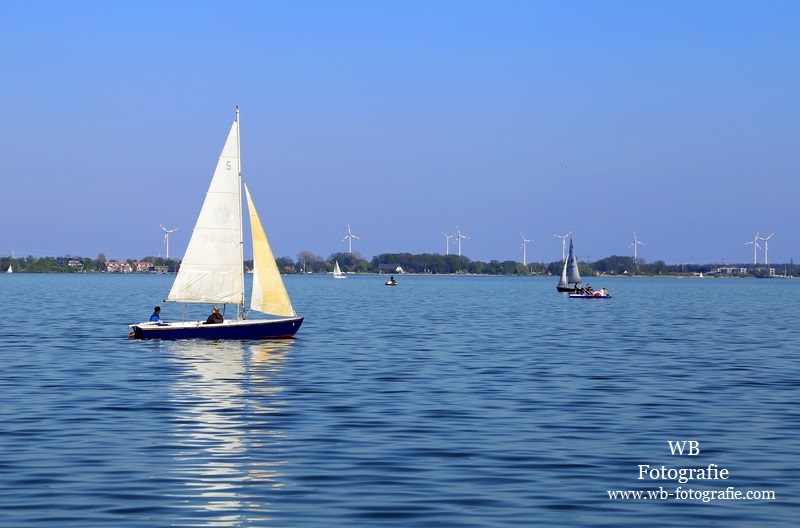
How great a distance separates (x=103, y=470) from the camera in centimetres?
2359

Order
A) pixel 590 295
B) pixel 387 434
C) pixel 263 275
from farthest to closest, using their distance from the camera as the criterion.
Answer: pixel 590 295 → pixel 263 275 → pixel 387 434

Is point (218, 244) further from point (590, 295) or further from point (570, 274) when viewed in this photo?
point (570, 274)

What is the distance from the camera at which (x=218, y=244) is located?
60.7 meters

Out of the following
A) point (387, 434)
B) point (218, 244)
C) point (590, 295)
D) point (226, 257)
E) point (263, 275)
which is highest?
point (218, 244)

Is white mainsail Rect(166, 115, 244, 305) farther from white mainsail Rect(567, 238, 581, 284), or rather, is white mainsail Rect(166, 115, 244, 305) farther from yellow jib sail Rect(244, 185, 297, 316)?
white mainsail Rect(567, 238, 581, 284)

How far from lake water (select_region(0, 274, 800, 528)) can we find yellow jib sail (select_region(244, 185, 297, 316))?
92.3 inches

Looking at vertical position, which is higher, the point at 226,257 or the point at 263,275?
the point at 226,257

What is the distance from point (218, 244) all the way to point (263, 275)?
282 centimetres

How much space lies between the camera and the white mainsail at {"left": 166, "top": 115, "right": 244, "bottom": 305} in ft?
199

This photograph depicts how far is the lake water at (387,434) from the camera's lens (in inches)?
810

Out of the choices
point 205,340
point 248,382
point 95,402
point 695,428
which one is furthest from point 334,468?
point 205,340

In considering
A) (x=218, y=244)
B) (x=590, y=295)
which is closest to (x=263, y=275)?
Answer: (x=218, y=244)

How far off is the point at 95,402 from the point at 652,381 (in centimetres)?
1996

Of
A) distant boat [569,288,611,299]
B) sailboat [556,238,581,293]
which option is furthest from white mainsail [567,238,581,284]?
distant boat [569,288,611,299]
